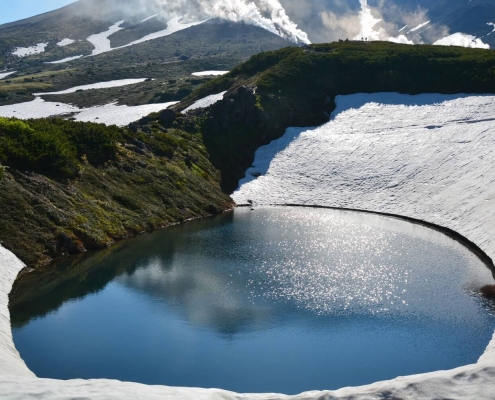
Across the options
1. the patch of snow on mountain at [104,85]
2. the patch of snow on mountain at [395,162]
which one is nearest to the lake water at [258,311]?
the patch of snow on mountain at [395,162]

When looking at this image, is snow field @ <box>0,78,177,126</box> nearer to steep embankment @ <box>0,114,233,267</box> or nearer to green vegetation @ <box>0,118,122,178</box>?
steep embankment @ <box>0,114,233,267</box>

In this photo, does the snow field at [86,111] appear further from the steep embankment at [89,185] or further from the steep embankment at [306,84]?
the steep embankment at [89,185]

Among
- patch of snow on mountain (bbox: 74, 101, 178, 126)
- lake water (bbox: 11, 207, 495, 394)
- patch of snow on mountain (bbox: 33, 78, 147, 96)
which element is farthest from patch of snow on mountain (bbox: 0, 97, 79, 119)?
lake water (bbox: 11, 207, 495, 394)

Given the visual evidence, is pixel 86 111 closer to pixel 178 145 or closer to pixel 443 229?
pixel 178 145

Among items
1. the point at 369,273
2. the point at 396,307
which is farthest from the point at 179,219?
the point at 396,307

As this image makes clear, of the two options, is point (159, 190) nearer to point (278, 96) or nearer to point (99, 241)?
Answer: point (99, 241)

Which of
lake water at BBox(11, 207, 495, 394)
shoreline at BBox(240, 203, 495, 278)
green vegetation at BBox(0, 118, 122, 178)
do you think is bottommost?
shoreline at BBox(240, 203, 495, 278)
